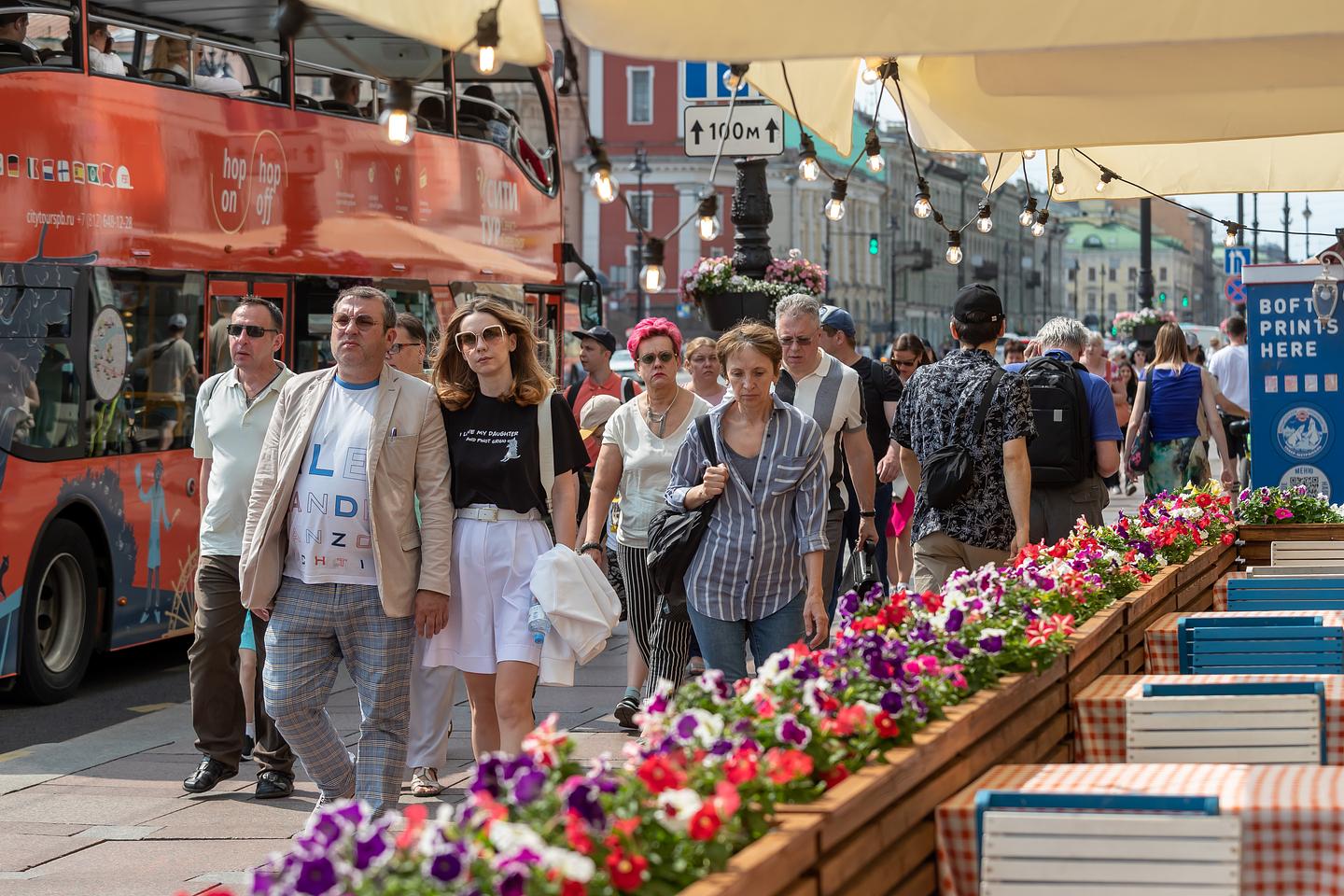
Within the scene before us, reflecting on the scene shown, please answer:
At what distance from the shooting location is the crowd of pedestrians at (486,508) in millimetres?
6414

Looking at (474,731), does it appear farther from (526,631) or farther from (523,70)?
(523,70)

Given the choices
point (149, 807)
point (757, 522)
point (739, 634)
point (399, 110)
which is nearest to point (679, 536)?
point (757, 522)

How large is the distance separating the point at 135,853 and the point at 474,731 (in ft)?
3.95

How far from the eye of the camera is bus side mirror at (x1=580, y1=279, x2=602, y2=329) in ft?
57.8

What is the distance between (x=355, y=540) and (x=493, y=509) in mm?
506

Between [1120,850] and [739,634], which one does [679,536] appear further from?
[1120,850]

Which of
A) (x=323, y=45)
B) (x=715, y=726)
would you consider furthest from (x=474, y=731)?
(x=323, y=45)

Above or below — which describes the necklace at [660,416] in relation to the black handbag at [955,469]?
above

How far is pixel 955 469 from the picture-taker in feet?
25.6

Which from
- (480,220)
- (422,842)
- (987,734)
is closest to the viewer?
(422,842)

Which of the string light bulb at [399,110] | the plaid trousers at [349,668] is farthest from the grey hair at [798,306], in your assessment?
the string light bulb at [399,110]

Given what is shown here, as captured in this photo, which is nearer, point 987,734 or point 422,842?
point 422,842

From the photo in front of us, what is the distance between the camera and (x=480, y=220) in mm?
15703

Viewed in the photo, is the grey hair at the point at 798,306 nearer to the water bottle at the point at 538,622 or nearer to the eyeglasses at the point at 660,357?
the eyeglasses at the point at 660,357
